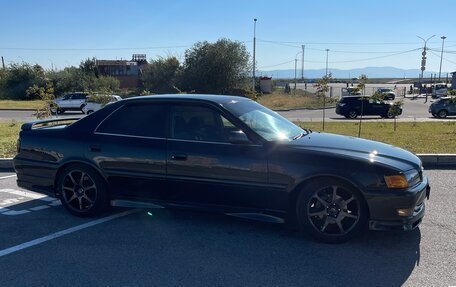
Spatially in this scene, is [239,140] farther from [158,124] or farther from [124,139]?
[124,139]

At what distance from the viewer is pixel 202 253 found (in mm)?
4031

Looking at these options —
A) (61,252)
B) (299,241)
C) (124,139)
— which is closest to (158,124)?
(124,139)

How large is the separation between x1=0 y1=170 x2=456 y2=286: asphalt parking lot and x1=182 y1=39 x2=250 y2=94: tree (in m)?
44.6

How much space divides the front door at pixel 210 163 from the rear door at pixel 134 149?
15 cm

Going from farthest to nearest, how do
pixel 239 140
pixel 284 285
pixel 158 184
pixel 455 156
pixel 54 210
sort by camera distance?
pixel 455 156 < pixel 54 210 < pixel 158 184 < pixel 239 140 < pixel 284 285

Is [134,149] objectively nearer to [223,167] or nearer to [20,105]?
[223,167]

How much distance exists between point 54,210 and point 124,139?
5.02 feet

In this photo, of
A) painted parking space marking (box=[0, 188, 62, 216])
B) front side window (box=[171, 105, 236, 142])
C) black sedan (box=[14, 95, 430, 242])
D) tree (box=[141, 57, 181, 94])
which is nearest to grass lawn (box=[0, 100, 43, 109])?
tree (box=[141, 57, 181, 94])

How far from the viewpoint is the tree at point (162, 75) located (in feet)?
171

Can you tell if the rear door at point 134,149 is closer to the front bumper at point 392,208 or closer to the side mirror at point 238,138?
the side mirror at point 238,138

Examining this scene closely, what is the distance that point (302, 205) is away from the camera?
420 cm

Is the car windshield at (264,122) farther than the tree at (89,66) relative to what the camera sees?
No

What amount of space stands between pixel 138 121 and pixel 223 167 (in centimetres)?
129

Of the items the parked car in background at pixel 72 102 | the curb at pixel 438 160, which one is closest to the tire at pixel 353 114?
the parked car in background at pixel 72 102
